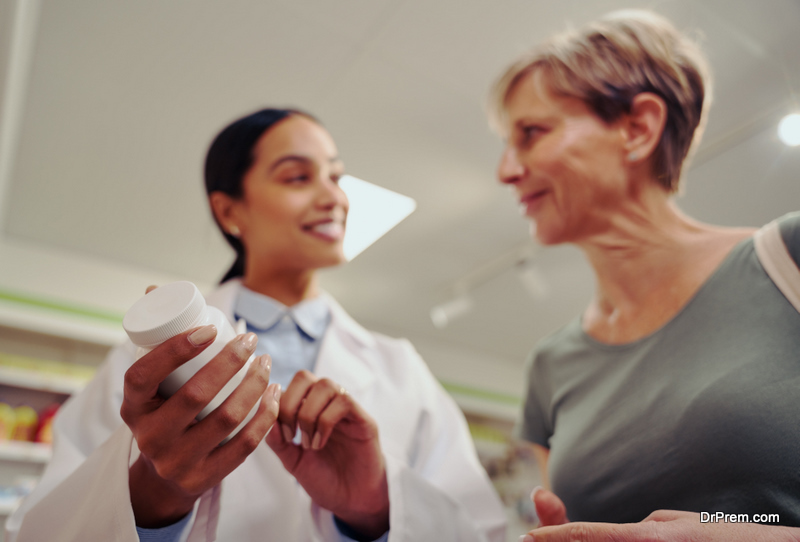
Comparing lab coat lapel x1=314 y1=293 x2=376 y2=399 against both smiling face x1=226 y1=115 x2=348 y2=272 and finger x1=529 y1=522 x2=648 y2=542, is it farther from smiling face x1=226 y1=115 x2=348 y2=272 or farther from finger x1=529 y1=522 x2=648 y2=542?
finger x1=529 y1=522 x2=648 y2=542

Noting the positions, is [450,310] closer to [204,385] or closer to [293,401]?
[293,401]

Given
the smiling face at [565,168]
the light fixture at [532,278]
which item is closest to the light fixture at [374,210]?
the light fixture at [532,278]

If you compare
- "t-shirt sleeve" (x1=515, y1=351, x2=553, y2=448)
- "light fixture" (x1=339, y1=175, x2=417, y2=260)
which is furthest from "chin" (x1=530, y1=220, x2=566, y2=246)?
"light fixture" (x1=339, y1=175, x2=417, y2=260)

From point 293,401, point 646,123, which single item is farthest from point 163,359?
Answer: point 646,123

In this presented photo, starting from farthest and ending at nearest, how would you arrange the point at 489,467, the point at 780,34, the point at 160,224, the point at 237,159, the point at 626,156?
the point at 489,467
the point at 160,224
the point at 237,159
the point at 626,156
the point at 780,34

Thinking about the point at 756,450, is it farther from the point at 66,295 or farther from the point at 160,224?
the point at 66,295

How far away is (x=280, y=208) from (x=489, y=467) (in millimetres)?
4464

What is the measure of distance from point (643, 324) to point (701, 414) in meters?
0.21

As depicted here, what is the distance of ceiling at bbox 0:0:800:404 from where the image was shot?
138cm

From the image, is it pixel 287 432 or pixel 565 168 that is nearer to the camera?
pixel 287 432

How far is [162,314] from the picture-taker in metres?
0.52

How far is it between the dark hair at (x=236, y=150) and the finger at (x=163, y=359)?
0.68m

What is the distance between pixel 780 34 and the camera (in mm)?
835

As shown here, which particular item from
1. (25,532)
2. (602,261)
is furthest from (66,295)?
(602,261)
